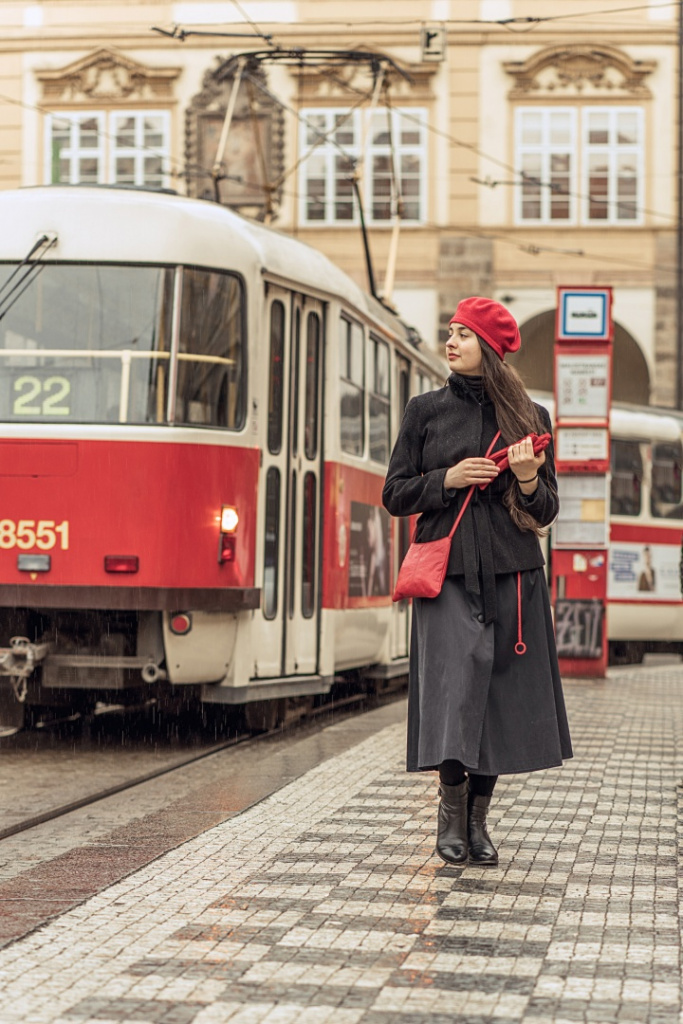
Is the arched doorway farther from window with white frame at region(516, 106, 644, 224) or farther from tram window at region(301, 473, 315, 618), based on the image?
tram window at region(301, 473, 315, 618)

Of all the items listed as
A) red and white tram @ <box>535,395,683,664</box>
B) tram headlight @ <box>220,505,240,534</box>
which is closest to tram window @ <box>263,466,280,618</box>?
tram headlight @ <box>220,505,240,534</box>

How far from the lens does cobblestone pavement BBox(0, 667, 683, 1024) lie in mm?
4195

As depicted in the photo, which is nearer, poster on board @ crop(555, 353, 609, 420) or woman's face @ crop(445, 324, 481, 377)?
woman's face @ crop(445, 324, 481, 377)

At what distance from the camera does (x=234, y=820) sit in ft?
23.2

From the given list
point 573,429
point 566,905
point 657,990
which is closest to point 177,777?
point 566,905

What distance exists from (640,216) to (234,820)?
26.6 m

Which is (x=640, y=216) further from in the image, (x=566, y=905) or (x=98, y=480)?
(x=566, y=905)

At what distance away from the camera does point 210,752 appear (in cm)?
1023

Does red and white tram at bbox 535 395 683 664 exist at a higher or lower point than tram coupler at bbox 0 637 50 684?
higher

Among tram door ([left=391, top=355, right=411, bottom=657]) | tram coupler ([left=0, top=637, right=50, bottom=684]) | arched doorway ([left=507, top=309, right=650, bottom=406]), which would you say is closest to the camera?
tram coupler ([left=0, top=637, right=50, bottom=684])

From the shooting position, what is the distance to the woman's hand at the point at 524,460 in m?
5.81

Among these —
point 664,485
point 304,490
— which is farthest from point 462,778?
point 664,485

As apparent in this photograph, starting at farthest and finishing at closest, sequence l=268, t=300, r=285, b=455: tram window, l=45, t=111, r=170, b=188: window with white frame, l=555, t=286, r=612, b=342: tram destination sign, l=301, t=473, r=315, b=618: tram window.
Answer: l=45, t=111, r=170, b=188: window with white frame → l=555, t=286, r=612, b=342: tram destination sign → l=301, t=473, r=315, b=618: tram window → l=268, t=300, r=285, b=455: tram window

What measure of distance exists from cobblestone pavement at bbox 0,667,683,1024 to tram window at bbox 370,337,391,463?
18.7 ft
